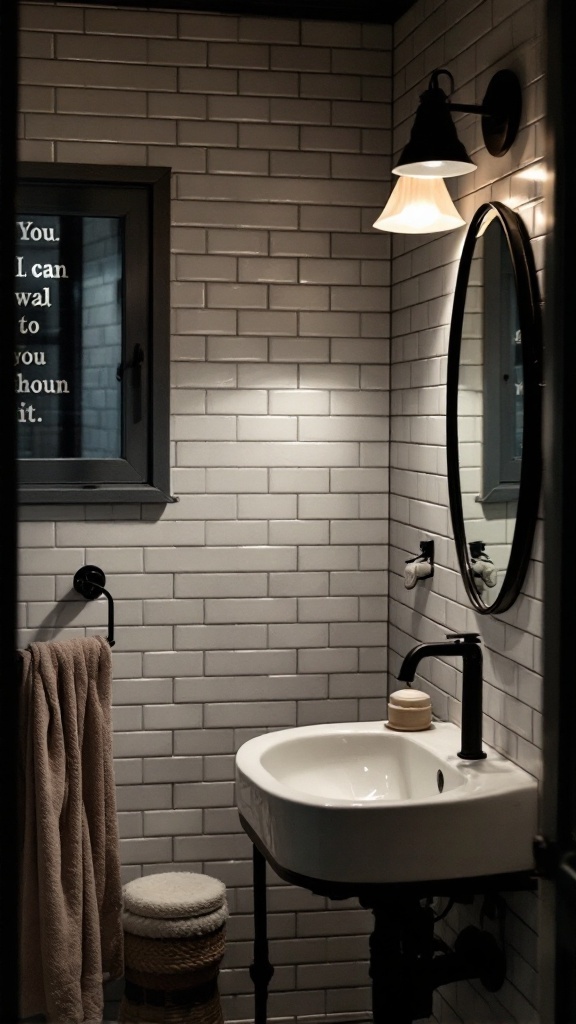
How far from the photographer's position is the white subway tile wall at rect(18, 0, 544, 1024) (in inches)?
118

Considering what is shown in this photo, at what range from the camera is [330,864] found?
6.66ft

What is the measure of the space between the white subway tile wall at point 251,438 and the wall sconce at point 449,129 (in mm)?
680

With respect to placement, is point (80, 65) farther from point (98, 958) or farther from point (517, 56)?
point (98, 958)

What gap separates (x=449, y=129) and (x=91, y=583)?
1.54 meters

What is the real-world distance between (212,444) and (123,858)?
1.19 meters

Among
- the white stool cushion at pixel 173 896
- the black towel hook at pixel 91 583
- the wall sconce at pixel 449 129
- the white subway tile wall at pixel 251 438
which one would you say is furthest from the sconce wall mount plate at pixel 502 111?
the white stool cushion at pixel 173 896

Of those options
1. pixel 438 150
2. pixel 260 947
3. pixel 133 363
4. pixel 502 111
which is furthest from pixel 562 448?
pixel 133 363

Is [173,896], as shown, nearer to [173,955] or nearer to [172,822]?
[173,955]

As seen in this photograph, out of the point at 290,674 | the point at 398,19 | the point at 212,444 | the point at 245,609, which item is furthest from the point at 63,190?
the point at 290,674

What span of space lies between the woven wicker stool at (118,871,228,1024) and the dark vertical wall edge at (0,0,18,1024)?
212 centimetres

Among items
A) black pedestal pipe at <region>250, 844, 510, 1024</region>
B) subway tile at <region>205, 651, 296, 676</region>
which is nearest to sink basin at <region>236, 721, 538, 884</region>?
black pedestal pipe at <region>250, 844, 510, 1024</region>

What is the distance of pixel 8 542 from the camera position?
70 cm

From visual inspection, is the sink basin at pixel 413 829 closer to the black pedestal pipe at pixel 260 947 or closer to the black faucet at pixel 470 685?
the black faucet at pixel 470 685

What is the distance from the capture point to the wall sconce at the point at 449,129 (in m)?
2.12
